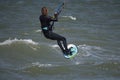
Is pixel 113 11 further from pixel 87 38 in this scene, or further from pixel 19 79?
pixel 19 79

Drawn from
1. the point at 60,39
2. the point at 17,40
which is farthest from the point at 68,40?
the point at 60,39

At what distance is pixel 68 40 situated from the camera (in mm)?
38000

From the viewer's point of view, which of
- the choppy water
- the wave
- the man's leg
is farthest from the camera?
the wave

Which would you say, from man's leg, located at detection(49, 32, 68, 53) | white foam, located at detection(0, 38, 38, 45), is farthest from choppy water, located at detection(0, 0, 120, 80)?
man's leg, located at detection(49, 32, 68, 53)

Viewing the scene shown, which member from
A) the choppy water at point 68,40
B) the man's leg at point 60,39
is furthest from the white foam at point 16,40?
the man's leg at point 60,39

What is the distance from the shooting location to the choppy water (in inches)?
1177

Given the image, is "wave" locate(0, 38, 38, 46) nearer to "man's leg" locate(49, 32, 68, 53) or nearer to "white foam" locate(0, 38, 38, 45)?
"white foam" locate(0, 38, 38, 45)

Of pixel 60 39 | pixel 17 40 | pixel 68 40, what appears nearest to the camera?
pixel 60 39

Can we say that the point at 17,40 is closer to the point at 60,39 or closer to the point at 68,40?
the point at 68,40

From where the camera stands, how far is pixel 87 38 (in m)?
38.9

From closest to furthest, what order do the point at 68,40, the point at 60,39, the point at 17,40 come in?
1. the point at 60,39
2. the point at 17,40
3. the point at 68,40

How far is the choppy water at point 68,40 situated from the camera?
29.9m

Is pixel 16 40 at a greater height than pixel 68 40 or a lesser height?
greater

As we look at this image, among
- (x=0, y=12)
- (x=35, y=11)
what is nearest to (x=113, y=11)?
(x=35, y=11)
